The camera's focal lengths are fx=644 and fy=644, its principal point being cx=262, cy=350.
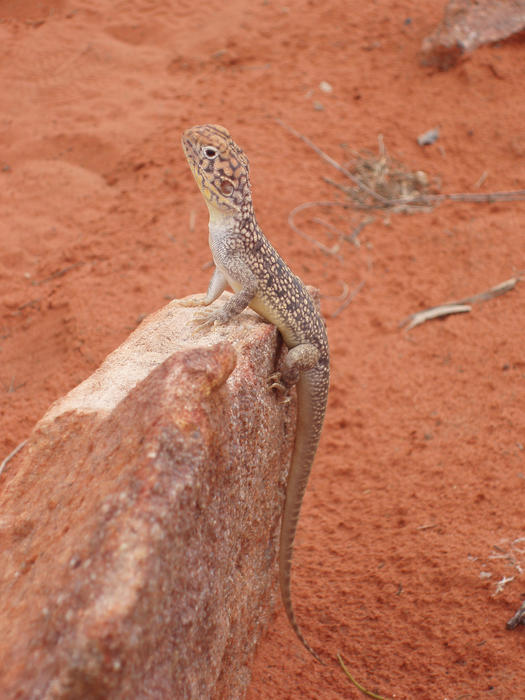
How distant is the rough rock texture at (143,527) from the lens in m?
1.70

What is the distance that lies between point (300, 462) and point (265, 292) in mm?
911

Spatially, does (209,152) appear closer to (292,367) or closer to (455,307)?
(292,367)

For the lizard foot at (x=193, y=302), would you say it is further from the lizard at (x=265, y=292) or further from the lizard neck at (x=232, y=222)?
the lizard neck at (x=232, y=222)

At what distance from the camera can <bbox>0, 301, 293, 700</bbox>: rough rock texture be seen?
1.70m

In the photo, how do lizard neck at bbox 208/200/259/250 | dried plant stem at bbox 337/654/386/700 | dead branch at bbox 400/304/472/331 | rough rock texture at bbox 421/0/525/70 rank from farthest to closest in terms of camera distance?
rough rock texture at bbox 421/0/525/70, dead branch at bbox 400/304/472/331, lizard neck at bbox 208/200/259/250, dried plant stem at bbox 337/654/386/700

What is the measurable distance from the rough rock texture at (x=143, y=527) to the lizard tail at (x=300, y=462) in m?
0.24

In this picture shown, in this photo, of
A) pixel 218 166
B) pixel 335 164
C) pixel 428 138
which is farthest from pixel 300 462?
pixel 428 138

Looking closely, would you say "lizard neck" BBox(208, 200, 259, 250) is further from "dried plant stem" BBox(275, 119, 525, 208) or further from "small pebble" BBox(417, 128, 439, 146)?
"small pebble" BBox(417, 128, 439, 146)

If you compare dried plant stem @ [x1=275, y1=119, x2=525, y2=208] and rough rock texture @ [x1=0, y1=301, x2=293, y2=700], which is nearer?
rough rock texture @ [x1=0, y1=301, x2=293, y2=700]

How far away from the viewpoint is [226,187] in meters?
3.32

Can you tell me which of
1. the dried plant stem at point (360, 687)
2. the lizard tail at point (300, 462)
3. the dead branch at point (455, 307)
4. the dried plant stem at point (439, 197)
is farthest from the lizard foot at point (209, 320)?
the dried plant stem at point (439, 197)

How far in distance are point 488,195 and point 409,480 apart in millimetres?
4296

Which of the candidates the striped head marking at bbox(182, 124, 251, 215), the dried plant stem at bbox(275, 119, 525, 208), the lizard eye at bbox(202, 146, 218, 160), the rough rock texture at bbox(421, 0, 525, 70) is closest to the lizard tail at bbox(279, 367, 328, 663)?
the striped head marking at bbox(182, 124, 251, 215)

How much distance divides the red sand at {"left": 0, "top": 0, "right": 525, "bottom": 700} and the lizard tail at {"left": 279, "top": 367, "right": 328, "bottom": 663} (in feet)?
1.56
